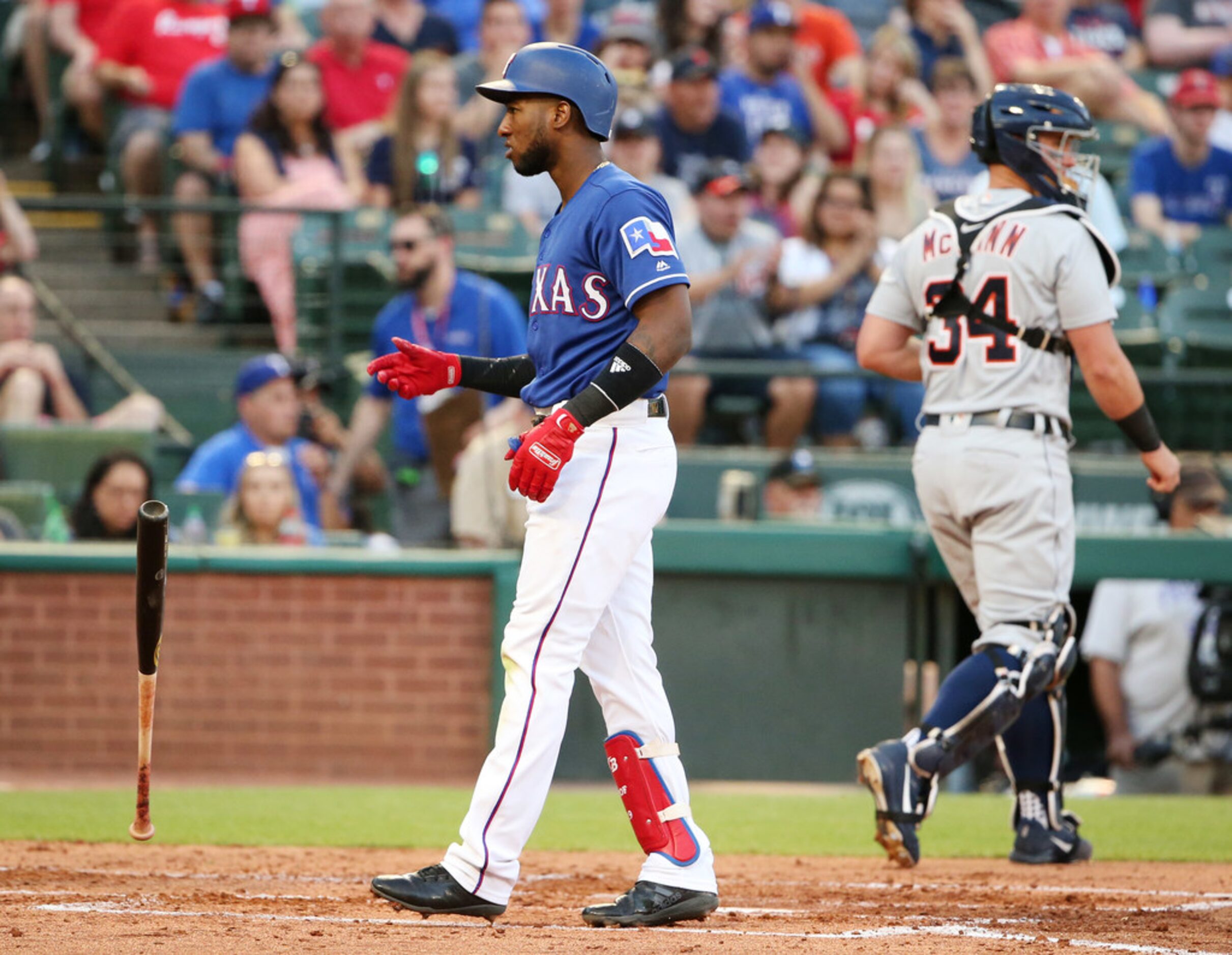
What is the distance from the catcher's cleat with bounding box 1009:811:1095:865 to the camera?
524 cm

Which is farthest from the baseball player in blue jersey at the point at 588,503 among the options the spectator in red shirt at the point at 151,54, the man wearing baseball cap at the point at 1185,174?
the man wearing baseball cap at the point at 1185,174

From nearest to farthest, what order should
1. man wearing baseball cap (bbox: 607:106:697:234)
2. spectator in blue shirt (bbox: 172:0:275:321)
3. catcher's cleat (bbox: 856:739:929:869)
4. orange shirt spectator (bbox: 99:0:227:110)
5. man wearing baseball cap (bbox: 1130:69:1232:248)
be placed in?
catcher's cleat (bbox: 856:739:929:869), man wearing baseball cap (bbox: 607:106:697:234), spectator in blue shirt (bbox: 172:0:275:321), orange shirt spectator (bbox: 99:0:227:110), man wearing baseball cap (bbox: 1130:69:1232:248)

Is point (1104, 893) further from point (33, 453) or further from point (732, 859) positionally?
point (33, 453)

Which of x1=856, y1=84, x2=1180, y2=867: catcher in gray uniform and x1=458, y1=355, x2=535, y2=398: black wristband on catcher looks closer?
x1=458, y1=355, x2=535, y2=398: black wristband on catcher

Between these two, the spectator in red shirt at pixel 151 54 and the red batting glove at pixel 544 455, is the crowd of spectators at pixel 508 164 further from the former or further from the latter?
the red batting glove at pixel 544 455

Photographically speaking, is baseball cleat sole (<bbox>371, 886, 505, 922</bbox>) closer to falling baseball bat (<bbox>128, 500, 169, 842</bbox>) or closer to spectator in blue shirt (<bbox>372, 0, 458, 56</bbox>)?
falling baseball bat (<bbox>128, 500, 169, 842</bbox>)

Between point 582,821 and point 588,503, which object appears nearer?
point 588,503

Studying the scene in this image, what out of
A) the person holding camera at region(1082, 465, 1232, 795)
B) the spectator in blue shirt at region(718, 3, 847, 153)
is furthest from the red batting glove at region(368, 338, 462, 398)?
the spectator in blue shirt at region(718, 3, 847, 153)

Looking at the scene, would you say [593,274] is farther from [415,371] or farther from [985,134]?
[985,134]

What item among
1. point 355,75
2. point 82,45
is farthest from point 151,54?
point 355,75

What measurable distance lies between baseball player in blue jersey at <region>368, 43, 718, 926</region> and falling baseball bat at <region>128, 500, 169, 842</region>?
24.7 inches

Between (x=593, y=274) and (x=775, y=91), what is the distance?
830 cm

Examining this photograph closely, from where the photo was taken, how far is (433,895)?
151 inches

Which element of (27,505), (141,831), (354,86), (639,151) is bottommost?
(141,831)
